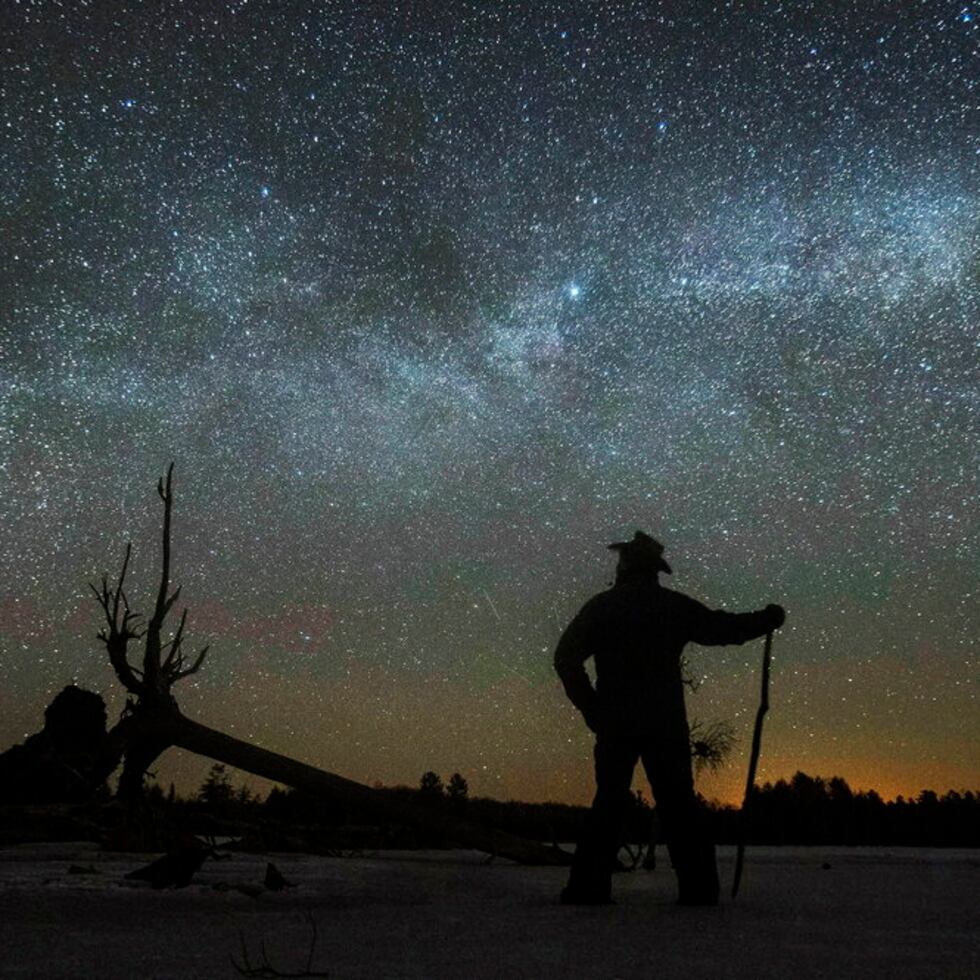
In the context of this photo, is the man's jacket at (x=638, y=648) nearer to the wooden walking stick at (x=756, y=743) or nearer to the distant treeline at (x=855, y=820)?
the wooden walking stick at (x=756, y=743)

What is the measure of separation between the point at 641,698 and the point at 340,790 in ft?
12.1

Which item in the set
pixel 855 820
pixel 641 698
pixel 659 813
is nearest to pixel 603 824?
pixel 659 813

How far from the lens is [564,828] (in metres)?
28.6

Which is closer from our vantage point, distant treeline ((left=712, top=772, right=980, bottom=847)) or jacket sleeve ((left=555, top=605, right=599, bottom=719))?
jacket sleeve ((left=555, top=605, right=599, bottom=719))

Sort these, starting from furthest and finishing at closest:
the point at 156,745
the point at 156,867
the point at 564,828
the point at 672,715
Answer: the point at 564,828 < the point at 156,745 < the point at 156,867 < the point at 672,715

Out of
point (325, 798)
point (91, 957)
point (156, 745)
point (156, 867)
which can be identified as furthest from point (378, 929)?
point (156, 745)

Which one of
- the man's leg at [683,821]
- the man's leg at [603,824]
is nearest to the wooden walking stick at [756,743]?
the man's leg at [683,821]

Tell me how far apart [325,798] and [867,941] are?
18.4 ft

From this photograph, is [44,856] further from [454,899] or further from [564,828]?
[564,828]

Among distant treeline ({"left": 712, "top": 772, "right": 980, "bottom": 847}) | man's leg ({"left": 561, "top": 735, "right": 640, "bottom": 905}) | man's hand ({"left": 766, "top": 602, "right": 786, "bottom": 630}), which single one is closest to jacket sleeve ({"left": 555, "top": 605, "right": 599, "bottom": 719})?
man's leg ({"left": 561, "top": 735, "right": 640, "bottom": 905})

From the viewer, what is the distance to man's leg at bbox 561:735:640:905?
5180 millimetres

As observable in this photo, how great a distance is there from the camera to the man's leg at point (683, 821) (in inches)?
207

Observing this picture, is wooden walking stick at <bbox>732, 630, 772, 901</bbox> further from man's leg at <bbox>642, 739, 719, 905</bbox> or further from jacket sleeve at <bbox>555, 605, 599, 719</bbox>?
jacket sleeve at <bbox>555, 605, 599, 719</bbox>

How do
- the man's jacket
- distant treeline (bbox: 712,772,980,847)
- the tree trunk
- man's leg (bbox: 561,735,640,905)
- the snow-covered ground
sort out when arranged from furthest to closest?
distant treeline (bbox: 712,772,980,847), the tree trunk, the man's jacket, man's leg (bbox: 561,735,640,905), the snow-covered ground
